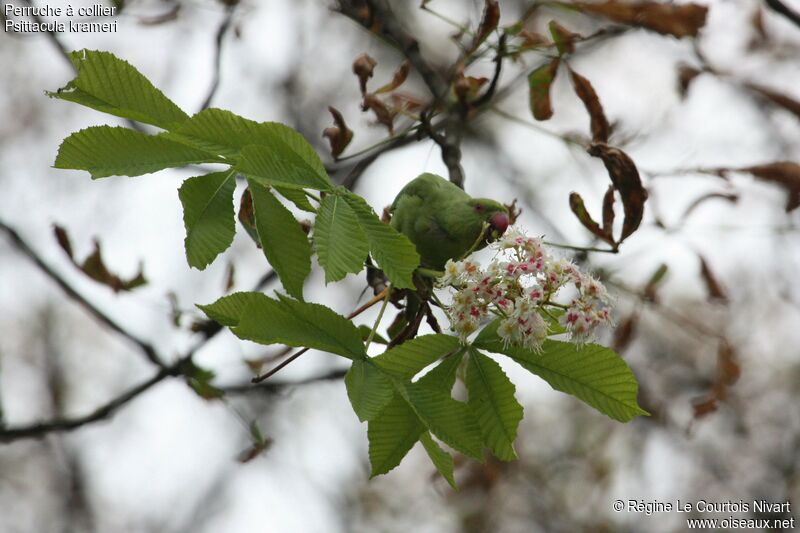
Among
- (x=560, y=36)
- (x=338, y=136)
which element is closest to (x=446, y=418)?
(x=338, y=136)

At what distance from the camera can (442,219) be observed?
1.62 metres


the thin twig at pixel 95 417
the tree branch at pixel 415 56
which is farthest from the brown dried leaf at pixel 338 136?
the thin twig at pixel 95 417

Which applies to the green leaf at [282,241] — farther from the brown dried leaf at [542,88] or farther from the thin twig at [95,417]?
the thin twig at [95,417]

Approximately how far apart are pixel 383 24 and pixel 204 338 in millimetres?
1116

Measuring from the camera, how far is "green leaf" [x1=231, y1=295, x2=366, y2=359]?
3.56 ft

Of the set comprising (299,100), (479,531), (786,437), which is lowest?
(479,531)

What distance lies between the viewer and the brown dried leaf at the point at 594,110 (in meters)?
1.94

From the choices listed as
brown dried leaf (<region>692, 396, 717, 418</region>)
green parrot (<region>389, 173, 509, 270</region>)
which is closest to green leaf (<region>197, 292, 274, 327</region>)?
green parrot (<region>389, 173, 509, 270</region>)

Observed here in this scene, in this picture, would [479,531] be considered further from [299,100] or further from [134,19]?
[134,19]

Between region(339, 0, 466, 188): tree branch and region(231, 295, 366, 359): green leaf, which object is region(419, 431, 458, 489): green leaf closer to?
region(231, 295, 366, 359): green leaf

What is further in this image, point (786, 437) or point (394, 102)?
point (786, 437)

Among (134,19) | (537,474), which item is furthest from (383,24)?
(537,474)

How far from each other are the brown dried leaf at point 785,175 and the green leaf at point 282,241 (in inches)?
53.5

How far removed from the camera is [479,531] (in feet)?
19.4
